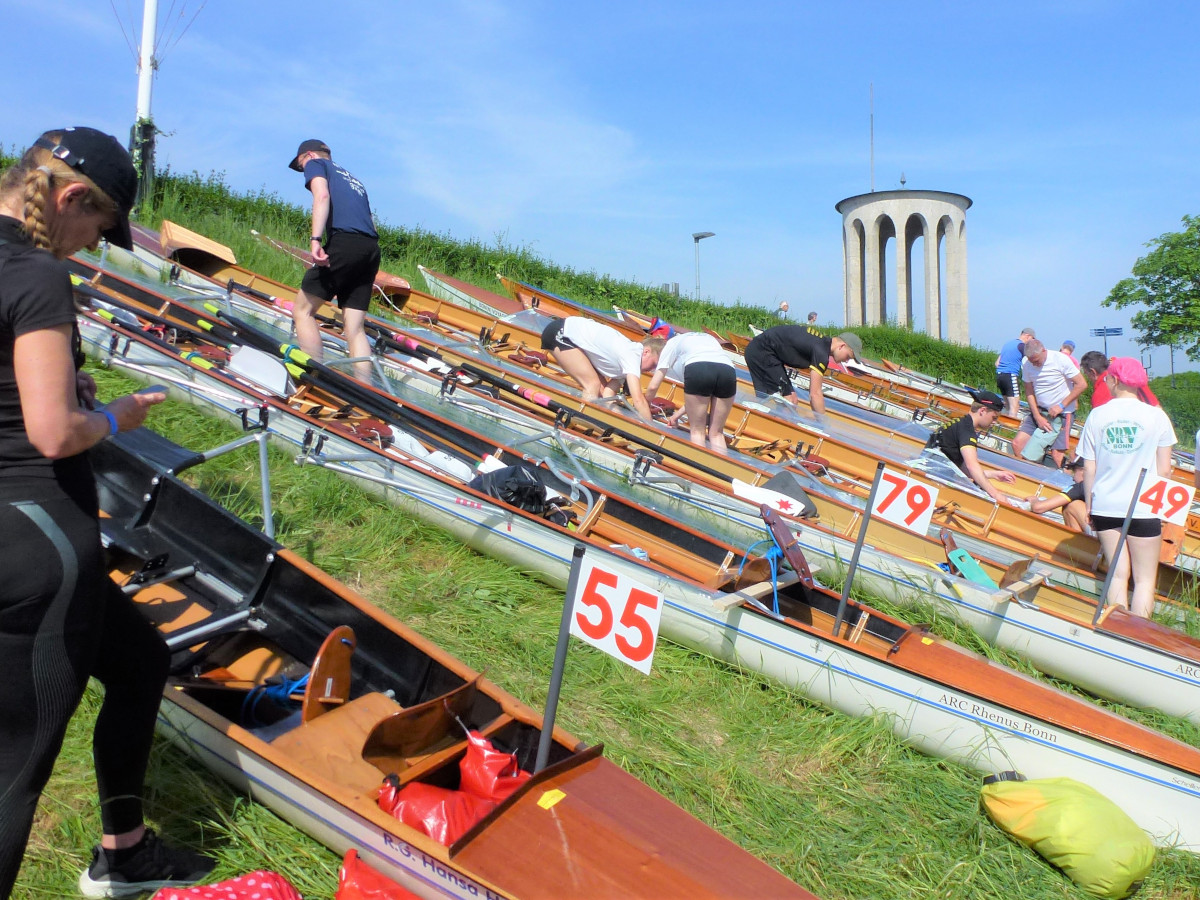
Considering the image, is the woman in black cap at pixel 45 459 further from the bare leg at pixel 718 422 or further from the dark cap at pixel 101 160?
the bare leg at pixel 718 422

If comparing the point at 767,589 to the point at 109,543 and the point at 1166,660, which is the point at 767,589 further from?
the point at 109,543

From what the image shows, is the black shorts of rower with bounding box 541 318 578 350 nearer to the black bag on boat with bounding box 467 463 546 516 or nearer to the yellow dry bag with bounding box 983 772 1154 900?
the black bag on boat with bounding box 467 463 546 516

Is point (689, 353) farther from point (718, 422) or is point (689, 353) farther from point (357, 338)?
point (357, 338)

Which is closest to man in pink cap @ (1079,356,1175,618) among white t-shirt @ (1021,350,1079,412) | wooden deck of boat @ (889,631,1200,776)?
wooden deck of boat @ (889,631,1200,776)

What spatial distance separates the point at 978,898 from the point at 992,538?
4357mm

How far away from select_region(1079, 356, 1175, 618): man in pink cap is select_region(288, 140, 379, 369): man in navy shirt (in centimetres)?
490

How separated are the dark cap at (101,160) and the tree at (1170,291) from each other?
101 feet

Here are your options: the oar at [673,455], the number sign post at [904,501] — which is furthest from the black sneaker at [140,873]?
the oar at [673,455]

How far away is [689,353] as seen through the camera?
7.13 meters

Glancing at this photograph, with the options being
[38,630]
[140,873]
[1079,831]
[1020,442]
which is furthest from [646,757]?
[1020,442]

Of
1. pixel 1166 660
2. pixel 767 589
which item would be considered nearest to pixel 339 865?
pixel 767 589

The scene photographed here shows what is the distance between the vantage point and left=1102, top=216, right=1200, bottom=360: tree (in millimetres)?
26312

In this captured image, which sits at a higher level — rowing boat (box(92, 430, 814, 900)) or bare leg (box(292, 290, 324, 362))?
bare leg (box(292, 290, 324, 362))

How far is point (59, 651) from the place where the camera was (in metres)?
1.83
